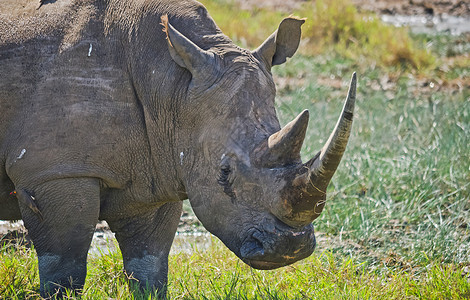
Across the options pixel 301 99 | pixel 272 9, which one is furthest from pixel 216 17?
pixel 301 99

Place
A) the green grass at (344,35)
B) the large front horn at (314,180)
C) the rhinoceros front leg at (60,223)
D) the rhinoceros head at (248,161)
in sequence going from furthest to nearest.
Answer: the green grass at (344,35)
the rhinoceros front leg at (60,223)
the rhinoceros head at (248,161)
the large front horn at (314,180)

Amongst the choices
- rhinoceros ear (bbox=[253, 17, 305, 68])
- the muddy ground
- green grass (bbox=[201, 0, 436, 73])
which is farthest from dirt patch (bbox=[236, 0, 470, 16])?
rhinoceros ear (bbox=[253, 17, 305, 68])

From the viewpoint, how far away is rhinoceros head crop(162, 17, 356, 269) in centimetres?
455

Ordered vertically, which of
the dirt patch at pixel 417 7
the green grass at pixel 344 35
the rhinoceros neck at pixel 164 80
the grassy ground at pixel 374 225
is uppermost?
the rhinoceros neck at pixel 164 80

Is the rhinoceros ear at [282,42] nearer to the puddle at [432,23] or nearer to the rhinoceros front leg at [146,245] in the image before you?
the rhinoceros front leg at [146,245]

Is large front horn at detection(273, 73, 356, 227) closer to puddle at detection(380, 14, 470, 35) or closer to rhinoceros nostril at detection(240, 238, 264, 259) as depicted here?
rhinoceros nostril at detection(240, 238, 264, 259)

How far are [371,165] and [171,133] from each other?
3.29 metres

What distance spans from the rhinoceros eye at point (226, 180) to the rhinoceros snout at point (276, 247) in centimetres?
28

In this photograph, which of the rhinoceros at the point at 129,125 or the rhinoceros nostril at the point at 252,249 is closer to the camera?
the rhinoceros nostril at the point at 252,249

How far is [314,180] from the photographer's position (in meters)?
4.44

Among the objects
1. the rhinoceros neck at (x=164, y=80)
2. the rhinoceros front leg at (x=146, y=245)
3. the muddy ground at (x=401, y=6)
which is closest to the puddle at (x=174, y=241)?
the rhinoceros front leg at (x=146, y=245)

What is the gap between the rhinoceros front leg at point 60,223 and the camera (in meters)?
4.97

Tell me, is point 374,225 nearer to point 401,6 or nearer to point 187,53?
point 187,53

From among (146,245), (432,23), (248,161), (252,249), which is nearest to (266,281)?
(146,245)
